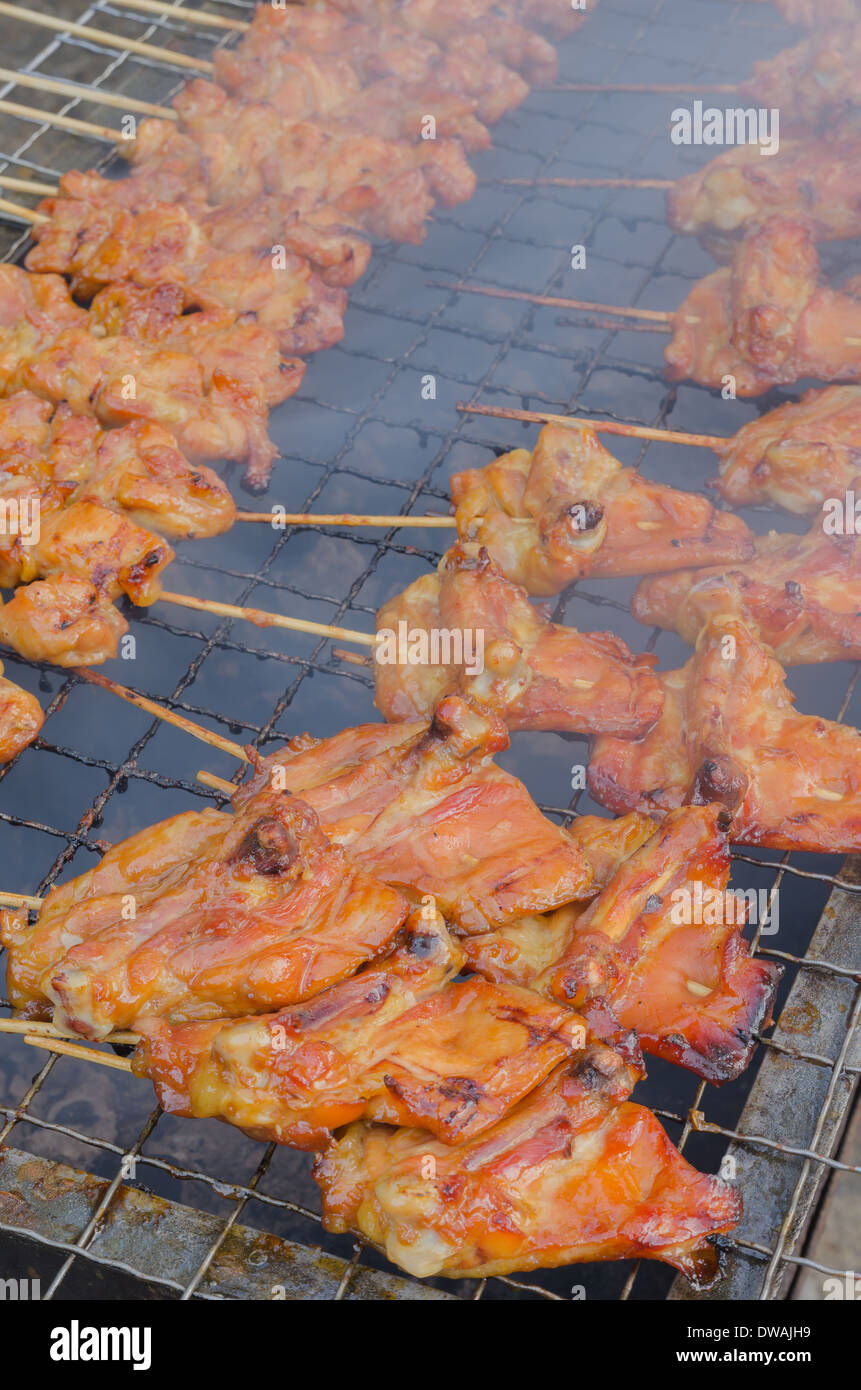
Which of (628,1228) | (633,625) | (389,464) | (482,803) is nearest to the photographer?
(628,1228)

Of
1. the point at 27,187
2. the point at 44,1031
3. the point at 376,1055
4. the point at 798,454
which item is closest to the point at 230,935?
the point at 376,1055

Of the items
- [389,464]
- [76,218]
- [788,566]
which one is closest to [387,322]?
[389,464]

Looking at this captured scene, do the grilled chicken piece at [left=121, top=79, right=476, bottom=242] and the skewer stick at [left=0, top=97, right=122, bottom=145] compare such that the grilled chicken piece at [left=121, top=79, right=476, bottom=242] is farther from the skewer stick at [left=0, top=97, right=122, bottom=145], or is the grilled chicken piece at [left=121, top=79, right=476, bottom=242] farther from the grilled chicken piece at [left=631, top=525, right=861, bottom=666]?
the grilled chicken piece at [left=631, top=525, right=861, bottom=666]

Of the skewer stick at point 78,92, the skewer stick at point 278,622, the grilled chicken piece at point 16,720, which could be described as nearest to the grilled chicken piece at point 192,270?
the skewer stick at point 78,92

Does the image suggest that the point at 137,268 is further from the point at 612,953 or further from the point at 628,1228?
the point at 628,1228

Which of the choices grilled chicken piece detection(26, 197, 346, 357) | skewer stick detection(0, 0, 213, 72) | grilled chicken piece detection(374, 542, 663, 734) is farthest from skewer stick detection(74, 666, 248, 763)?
skewer stick detection(0, 0, 213, 72)
